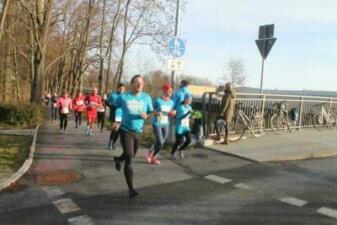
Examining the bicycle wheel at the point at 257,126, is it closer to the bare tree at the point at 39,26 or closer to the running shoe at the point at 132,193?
the running shoe at the point at 132,193

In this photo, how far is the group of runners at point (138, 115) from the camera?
7.96 m

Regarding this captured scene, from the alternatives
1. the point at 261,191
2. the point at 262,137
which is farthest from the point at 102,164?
the point at 262,137

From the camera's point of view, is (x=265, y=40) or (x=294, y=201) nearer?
(x=294, y=201)

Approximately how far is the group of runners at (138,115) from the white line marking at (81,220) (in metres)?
1.30

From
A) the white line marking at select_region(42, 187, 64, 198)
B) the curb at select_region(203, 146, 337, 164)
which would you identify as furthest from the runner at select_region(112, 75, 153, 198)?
the curb at select_region(203, 146, 337, 164)

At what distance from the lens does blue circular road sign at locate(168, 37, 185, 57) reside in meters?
14.2

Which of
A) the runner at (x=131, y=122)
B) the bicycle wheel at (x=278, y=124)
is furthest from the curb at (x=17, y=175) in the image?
the bicycle wheel at (x=278, y=124)

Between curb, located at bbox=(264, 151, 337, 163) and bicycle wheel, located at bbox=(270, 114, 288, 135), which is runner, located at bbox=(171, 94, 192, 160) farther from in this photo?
bicycle wheel, located at bbox=(270, 114, 288, 135)

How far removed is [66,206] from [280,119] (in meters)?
11.3

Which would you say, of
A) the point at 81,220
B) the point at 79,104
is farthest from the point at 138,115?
the point at 79,104

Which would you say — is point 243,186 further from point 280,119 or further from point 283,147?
point 280,119

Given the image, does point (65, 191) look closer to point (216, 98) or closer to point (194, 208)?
point (194, 208)

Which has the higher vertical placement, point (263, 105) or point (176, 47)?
point (176, 47)

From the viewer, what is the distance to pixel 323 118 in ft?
65.4
